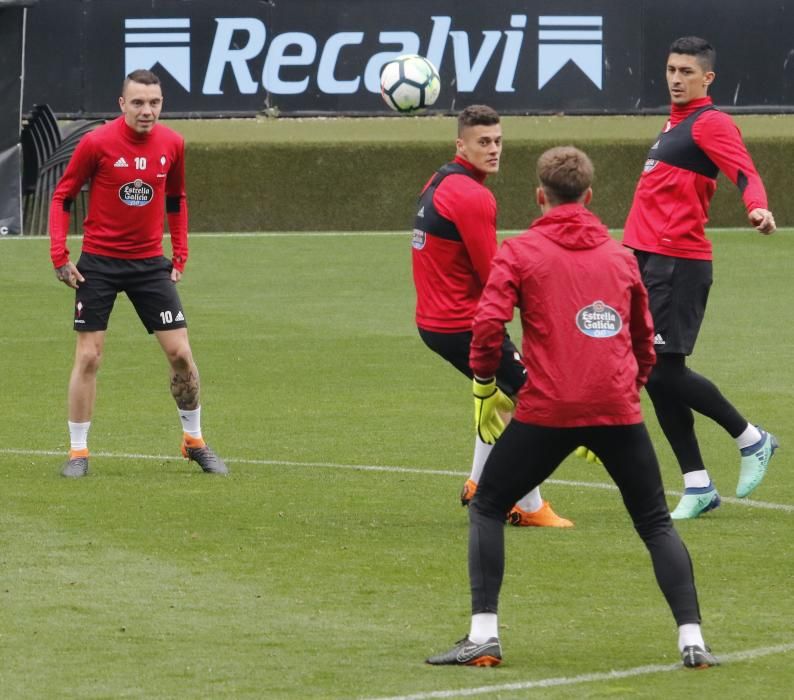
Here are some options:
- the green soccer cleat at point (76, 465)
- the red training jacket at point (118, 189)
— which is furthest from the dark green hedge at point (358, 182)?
the green soccer cleat at point (76, 465)

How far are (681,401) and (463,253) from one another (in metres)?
1.41

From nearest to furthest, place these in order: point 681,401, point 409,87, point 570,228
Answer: point 570,228 → point 681,401 → point 409,87

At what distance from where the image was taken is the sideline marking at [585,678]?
633 centimetres

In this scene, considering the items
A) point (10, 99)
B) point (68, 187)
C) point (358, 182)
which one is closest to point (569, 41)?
point (358, 182)

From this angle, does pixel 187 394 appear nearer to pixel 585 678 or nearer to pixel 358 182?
pixel 585 678

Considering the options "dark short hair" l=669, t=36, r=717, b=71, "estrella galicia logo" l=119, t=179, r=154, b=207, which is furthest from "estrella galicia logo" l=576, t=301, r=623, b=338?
"estrella galicia logo" l=119, t=179, r=154, b=207

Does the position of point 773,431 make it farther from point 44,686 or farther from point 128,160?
point 44,686

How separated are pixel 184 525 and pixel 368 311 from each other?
10.6 metres

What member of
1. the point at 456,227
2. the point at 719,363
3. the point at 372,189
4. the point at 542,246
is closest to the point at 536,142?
the point at 372,189

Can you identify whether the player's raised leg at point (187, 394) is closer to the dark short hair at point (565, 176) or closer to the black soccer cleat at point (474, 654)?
the black soccer cleat at point (474, 654)

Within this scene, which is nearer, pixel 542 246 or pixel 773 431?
pixel 542 246

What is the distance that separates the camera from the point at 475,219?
29.9 ft

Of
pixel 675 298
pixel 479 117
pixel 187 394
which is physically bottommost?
pixel 187 394

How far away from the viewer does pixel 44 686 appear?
6.46 metres
